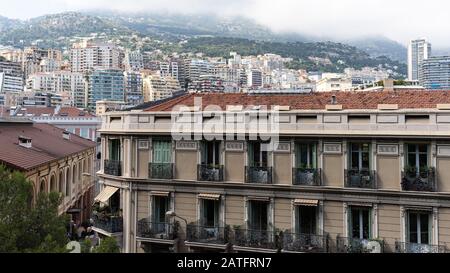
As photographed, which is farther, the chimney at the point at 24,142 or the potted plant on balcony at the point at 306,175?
the chimney at the point at 24,142

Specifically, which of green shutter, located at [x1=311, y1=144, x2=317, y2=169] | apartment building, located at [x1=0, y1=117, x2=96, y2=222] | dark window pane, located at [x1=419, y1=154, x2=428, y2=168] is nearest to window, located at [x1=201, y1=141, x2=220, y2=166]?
green shutter, located at [x1=311, y1=144, x2=317, y2=169]

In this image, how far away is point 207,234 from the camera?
59.2 feet

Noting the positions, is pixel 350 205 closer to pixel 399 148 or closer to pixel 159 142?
pixel 399 148

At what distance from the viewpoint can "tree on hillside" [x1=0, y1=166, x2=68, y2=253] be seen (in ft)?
40.4

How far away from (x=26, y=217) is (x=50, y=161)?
16.7 m

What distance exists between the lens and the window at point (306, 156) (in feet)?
56.6

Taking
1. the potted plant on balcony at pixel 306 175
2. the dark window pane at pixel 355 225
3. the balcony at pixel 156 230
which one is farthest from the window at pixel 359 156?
the balcony at pixel 156 230

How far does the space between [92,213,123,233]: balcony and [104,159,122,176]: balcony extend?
1.85m

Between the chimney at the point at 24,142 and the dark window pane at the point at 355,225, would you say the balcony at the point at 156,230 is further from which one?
the chimney at the point at 24,142

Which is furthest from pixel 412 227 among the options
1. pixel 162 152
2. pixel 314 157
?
pixel 162 152

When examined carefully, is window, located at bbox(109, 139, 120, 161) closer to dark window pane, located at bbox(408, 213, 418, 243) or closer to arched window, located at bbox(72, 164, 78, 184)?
dark window pane, located at bbox(408, 213, 418, 243)

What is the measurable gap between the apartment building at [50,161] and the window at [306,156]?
31.4 feet

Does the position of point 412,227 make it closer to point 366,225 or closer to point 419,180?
point 366,225
